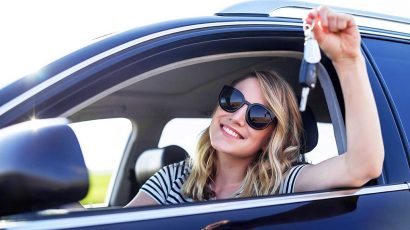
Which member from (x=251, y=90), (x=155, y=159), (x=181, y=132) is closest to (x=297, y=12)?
(x=251, y=90)

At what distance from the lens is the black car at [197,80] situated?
56.9 inches

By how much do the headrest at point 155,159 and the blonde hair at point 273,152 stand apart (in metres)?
0.93

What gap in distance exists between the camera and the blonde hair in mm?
2488

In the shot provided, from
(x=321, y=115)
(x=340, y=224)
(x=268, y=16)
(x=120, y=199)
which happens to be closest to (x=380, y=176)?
(x=340, y=224)

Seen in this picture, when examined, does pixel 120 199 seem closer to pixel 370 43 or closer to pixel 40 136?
pixel 370 43

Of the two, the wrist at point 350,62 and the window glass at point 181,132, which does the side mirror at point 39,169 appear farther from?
the window glass at point 181,132

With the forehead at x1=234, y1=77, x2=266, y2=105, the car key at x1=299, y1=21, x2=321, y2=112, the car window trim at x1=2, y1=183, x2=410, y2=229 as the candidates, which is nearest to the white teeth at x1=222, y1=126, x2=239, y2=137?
the forehead at x1=234, y1=77, x2=266, y2=105

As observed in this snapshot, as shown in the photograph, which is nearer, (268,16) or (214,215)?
(214,215)

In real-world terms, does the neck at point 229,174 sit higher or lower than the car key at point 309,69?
lower

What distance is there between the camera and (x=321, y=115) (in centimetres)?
273

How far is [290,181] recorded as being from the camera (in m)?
2.38

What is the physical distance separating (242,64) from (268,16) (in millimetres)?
360

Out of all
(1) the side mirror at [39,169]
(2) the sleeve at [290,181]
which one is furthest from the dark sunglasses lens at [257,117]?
(1) the side mirror at [39,169]

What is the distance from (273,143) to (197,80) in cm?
78
